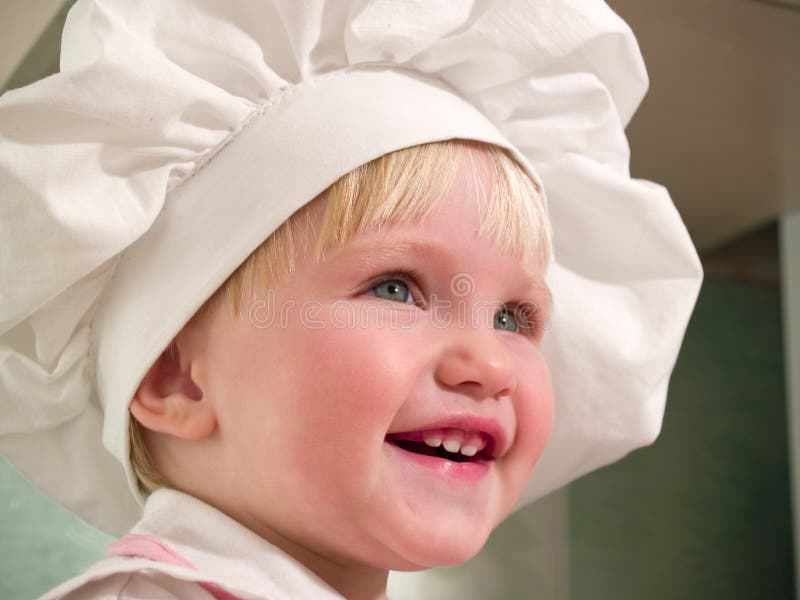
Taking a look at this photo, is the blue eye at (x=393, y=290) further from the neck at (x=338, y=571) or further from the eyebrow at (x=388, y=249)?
the neck at (x=338, y=571)

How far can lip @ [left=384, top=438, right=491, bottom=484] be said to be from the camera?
521 mm

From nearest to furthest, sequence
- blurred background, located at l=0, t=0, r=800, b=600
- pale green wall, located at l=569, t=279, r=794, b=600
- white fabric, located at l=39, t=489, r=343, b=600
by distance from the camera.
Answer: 1. white fabric, located at l=39, t=489, r=343, b=600
2. blurred background, located at l=0, t=0, r=800, b=600
3. pale green wall, located at l=569, t=279, r=794, b=600

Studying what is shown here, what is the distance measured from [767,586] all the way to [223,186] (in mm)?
996

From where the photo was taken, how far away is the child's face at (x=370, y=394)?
51 cm

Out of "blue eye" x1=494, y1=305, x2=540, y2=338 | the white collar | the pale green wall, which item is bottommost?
the pale green wall

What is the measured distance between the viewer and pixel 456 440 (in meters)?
0.54

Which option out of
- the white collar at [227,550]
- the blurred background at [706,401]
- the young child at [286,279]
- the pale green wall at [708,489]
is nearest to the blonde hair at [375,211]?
the young child at [286,279]

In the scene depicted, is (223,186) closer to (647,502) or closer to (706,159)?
(706,159)

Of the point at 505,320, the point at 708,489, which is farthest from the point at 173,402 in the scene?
the point at 708,489

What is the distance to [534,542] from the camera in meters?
1.12

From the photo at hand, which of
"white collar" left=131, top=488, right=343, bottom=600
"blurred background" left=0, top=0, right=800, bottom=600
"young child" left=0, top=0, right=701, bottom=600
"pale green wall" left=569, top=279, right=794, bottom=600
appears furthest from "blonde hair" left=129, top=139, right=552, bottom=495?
"pale green wall" left=569, top=279, right=794, bottom=600

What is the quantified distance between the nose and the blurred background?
0.38m

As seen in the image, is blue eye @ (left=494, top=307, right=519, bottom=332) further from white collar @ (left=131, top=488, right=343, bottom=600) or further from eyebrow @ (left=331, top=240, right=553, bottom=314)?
white collar @ (left=131, top=488, right=343, bottom=600)

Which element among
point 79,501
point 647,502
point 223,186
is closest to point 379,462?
point 223,186
